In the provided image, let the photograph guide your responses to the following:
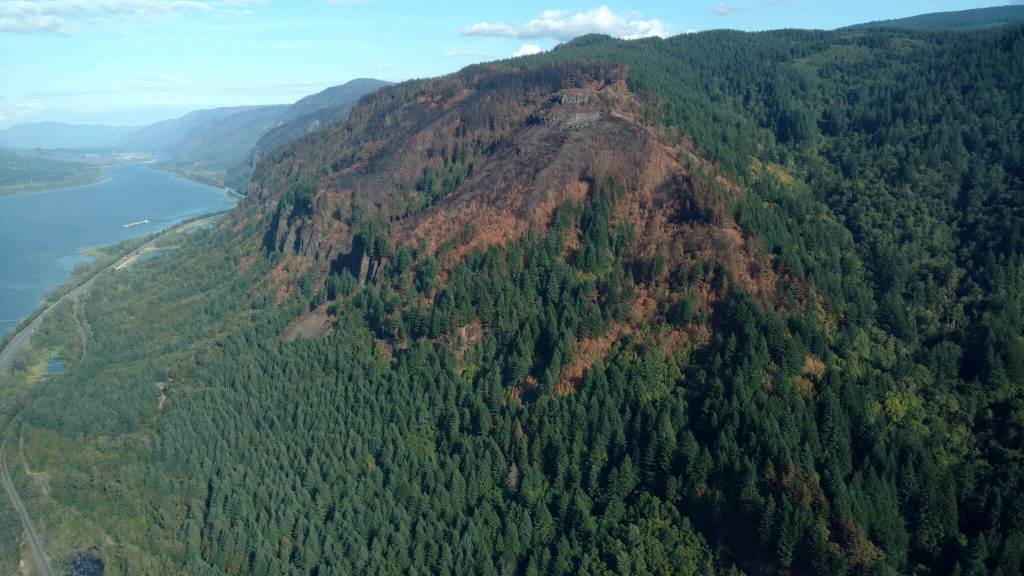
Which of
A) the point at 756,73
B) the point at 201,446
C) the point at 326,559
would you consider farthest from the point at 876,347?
the point at 756,73

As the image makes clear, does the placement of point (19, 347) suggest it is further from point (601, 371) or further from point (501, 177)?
point (601, 371)

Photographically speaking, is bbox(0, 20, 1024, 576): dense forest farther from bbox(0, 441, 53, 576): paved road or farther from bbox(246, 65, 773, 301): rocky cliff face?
bbox(0, 441, 53, 576): paved road

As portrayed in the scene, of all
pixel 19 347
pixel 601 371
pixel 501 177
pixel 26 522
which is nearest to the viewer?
pixel 601 371

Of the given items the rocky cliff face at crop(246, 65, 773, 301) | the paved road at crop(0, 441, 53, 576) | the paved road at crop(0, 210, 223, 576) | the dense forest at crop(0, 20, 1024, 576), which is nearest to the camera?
the dense forest at crop(0, 20, 1024, 576)

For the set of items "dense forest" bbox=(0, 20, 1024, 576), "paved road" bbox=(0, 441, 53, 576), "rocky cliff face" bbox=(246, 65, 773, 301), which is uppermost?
"rocky cliff face" bbox=(246, 65, 773, 301)

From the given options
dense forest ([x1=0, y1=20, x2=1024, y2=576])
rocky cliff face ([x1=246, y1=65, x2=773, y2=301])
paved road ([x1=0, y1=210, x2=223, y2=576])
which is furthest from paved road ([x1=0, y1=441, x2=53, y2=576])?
rocky cliff face ([x1=246, y1=65, x2=773, y2=301])

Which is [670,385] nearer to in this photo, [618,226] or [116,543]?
[618,226]

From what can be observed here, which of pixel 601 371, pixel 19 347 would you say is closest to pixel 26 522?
pixel 19 347
